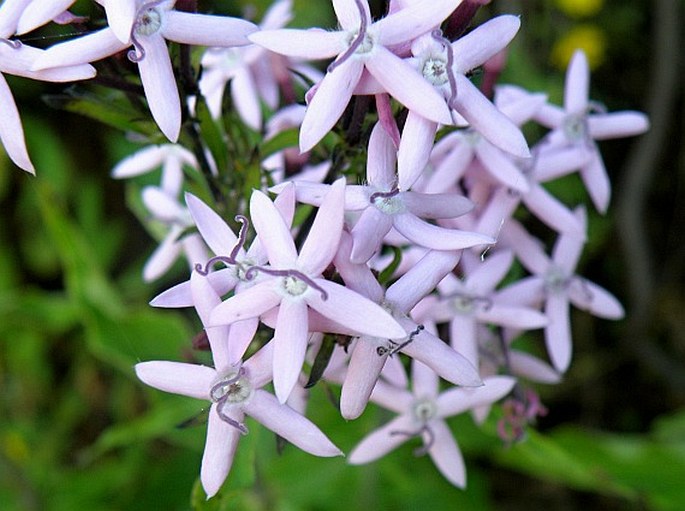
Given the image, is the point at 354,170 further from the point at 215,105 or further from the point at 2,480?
the point at 2,480

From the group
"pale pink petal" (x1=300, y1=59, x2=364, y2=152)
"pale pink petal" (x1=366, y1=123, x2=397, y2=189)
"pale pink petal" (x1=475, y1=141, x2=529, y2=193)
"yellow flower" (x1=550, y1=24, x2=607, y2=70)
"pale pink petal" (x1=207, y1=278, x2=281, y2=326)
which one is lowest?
"yellow flower" (x1=550, y1=24, x2=607, y2=70)

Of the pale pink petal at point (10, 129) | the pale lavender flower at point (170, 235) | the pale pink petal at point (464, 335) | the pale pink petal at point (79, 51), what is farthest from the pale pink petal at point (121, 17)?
the pale pink petal at point (464, 335)

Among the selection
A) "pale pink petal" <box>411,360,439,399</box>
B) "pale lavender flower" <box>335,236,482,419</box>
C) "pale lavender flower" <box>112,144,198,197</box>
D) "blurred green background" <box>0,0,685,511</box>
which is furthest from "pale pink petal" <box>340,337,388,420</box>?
"blurred green background" <box>0,0,685,511</box>

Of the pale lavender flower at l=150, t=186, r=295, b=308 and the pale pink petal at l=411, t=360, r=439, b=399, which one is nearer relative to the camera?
the pale lavender flower at l=150, t=186, r=295, b=308

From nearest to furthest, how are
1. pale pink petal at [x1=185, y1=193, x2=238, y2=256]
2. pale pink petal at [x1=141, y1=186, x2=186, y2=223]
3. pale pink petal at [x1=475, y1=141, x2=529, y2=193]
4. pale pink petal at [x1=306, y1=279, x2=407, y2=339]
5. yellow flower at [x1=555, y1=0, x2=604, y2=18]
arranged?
1. pale pink petal at [x1=306, y1=279, x2=407, y2=339]
2. pale pink petal at [x1=185, y1=193, x2=238, y2=256]
3. pale pink petal at [x1=475, y1=141, x2=529, y2=193]
4. pale pink petal at [x1=141, y1=186, x2=186, y2=223]
5. yellow flower at [x1=555, y1=0, x2=604, y2=18]

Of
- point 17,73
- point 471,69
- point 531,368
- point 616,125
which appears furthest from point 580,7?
point 17,73

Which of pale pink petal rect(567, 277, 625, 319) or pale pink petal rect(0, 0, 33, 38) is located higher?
pale pink petal rect(0, 0, 33, 38)

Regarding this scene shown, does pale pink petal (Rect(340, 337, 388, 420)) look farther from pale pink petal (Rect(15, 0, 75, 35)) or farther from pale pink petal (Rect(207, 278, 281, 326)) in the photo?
pale pink petal (Rect(15, 0, 75, 35))

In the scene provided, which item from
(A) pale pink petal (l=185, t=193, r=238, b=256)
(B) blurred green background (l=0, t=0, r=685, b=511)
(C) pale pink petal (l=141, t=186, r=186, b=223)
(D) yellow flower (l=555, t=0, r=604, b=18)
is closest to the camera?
(A) pale pink petal (l=185, t=193, r=238, b=256)
